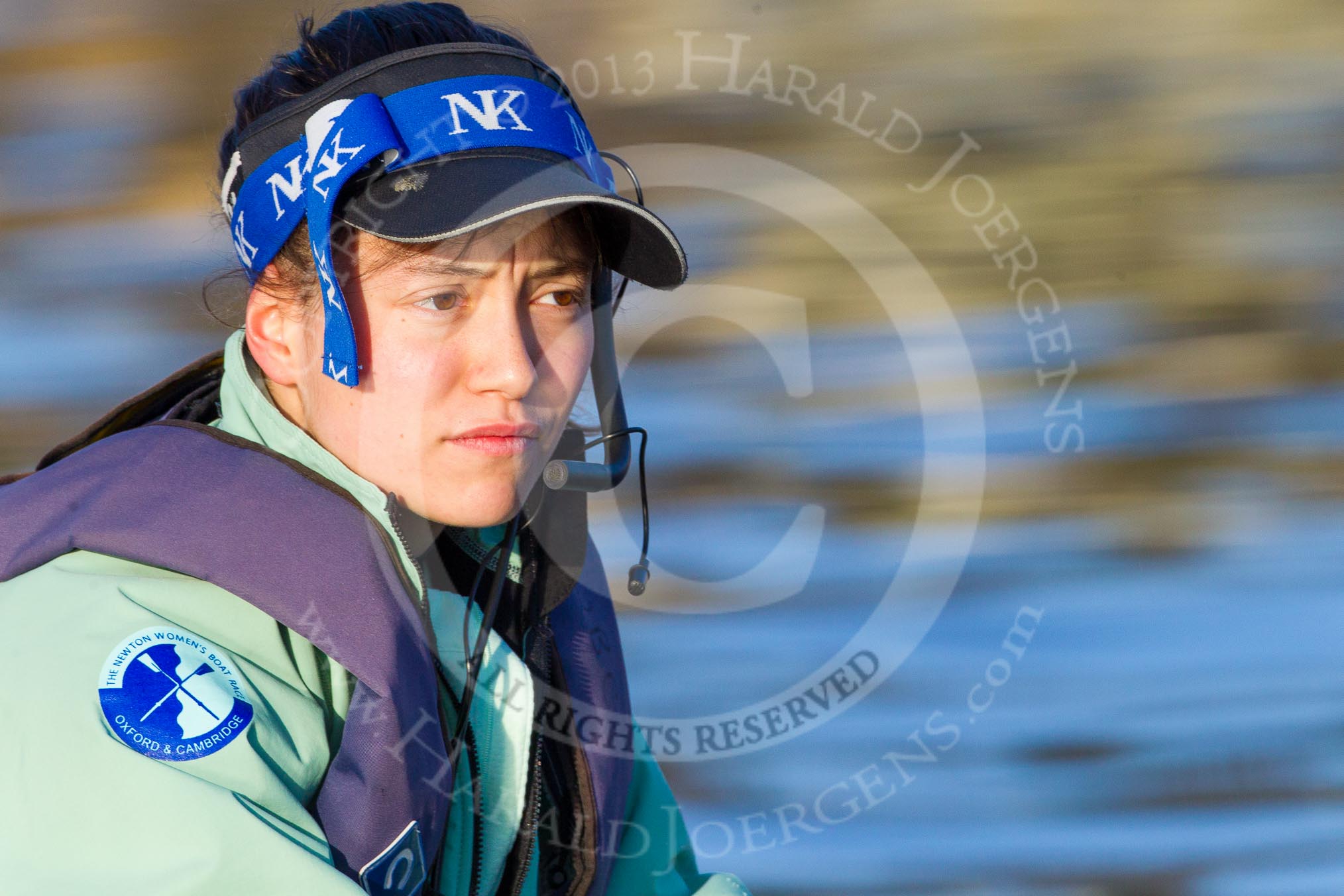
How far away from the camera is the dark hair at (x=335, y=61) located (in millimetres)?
1098

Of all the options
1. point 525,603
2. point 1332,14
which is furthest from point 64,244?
point 1332,14

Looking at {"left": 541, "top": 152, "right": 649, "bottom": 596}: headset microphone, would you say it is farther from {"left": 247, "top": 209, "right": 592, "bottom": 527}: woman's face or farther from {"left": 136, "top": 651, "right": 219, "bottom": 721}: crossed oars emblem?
{"left": 136, "top": 651, "right": 219, "bottom": 721}: crossed oars emblem

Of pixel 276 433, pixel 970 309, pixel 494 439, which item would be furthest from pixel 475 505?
pixel 970 309

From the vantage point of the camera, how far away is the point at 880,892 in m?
1.96

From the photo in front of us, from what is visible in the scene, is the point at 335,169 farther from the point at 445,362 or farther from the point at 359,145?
the point at 445,362

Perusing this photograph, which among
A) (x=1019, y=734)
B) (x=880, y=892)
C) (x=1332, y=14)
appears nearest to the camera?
(x=880, y=892)

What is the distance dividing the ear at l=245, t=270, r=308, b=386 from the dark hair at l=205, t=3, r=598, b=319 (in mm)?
11

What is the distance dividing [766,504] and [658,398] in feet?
0.81

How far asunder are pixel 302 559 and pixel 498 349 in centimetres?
23

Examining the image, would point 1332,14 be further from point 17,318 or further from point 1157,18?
point 17,318

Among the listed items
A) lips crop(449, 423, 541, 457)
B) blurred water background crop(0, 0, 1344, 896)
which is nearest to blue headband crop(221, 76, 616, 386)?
lips crop(449, 423, 541, 457)

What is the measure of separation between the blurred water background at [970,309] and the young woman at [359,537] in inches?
35.1

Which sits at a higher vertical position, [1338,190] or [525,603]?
[1338,190]

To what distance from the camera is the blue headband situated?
1020 millimetres
